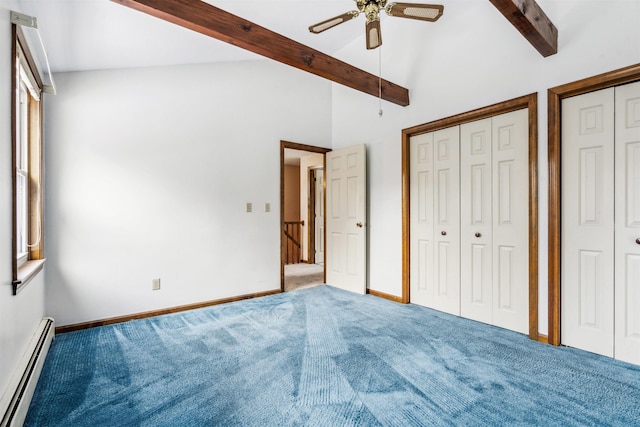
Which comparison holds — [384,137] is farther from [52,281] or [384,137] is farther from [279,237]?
[52,281]

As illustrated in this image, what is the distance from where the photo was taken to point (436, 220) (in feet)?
11.1

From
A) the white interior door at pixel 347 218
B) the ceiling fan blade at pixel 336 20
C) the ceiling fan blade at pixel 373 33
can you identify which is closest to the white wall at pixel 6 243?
the ceiling fan blade at pixel 336 20

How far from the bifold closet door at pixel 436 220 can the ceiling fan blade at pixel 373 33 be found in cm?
140

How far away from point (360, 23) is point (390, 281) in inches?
123

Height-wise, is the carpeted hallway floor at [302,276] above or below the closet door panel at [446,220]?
below

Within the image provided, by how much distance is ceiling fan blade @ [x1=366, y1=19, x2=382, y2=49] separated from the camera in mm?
2128

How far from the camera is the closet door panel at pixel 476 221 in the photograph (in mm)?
2963

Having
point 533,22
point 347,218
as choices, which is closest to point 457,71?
point 533,22

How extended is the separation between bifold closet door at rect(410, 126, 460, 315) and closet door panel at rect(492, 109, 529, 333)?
38cm

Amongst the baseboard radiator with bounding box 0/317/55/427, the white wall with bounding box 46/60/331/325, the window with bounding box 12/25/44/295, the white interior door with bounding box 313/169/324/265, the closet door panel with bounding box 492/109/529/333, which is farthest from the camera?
the white interior door with bounding box 313/169/324/265

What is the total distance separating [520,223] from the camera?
9.00 feet

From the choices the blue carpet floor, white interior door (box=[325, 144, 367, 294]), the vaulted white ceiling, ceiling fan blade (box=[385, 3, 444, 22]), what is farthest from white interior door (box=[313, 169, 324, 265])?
ceiling fan blade (box=[385, 3, 444, 22])

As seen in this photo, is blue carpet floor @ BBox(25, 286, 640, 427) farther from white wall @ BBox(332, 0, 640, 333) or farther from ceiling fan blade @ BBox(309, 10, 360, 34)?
ceiling fan blade @ BBox(309, 10, 360, 34)

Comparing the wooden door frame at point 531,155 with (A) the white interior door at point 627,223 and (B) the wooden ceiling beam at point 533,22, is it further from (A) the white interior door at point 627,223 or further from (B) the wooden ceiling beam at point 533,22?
(A) the white interior door at point 627,223
